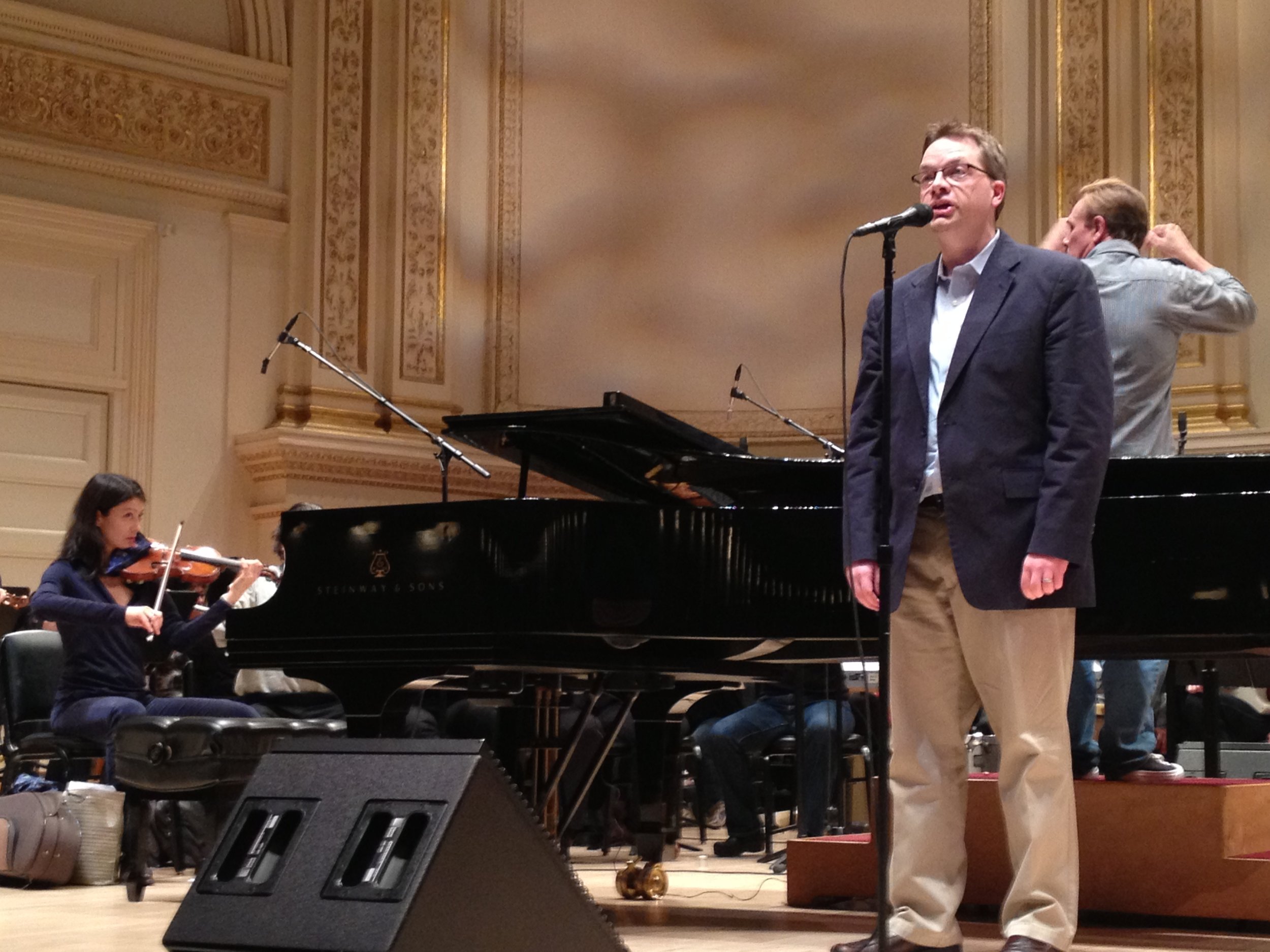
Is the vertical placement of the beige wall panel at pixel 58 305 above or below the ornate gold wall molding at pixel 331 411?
above

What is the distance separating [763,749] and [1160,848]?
109 inches

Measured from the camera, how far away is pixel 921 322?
3.06 metres

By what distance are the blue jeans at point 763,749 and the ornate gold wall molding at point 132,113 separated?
12.9 ft

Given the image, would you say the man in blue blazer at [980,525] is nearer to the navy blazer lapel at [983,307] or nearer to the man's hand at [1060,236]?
the navy blazer lapel at [983,307]

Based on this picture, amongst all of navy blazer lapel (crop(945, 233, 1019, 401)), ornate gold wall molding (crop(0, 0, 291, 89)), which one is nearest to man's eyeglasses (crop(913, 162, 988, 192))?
navy blazer lapel (crop(945, 233, 1019, 401))

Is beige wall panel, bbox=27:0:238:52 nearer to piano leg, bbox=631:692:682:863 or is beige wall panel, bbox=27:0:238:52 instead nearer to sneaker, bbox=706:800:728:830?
sneaker, bbox=706:800:728:830

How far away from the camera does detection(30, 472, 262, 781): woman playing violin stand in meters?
5.09

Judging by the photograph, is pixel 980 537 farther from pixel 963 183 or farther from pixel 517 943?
pixel 517 943

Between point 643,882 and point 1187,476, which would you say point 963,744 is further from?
point 643,882

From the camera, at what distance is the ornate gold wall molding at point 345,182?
28.1 ft

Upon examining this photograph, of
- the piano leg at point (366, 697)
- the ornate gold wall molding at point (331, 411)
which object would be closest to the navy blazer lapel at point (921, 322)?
the piano leg at point (366, 697)

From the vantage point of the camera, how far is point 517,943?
2.55 m

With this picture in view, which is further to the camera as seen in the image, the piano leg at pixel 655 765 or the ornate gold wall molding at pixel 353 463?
the ornate gold wall molding at pixel 353 463

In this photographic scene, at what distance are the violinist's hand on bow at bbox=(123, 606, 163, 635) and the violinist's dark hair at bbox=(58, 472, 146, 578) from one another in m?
0.28
